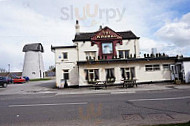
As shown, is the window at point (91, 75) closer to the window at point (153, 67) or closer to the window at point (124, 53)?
the window at point (124, 53)

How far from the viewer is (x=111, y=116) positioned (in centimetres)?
712

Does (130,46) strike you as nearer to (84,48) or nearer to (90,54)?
(90,54)

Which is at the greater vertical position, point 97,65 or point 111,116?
point 97,65

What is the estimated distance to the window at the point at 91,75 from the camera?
23078mm

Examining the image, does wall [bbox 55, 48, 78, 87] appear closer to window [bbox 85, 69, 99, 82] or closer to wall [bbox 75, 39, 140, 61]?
wall [bbox 75, 39, 140, 61]

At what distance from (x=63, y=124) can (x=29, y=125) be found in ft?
4.44

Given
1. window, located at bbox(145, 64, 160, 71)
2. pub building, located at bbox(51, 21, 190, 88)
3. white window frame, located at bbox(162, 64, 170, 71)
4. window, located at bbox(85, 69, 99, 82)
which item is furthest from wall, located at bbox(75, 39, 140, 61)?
white window frame, located at bbox(162, 64, 170, 71)

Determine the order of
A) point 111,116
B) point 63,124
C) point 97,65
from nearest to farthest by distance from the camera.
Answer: point 63,124 → point 111,116 → point 97,65

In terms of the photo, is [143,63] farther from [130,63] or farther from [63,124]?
[63,124]

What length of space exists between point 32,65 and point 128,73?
117 ft

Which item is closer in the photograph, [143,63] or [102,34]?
[143,63]

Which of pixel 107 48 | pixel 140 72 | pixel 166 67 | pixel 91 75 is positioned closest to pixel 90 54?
pixel 107 48

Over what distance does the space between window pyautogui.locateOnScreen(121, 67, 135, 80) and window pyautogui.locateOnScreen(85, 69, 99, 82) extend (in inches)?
147

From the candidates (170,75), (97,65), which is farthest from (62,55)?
(170,75)
